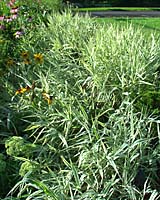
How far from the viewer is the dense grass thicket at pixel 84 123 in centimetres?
316

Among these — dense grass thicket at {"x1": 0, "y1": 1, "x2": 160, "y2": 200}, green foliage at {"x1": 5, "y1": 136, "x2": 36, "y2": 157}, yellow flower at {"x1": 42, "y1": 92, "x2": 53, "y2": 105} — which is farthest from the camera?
yellow flower at {"x1": 42, "y1": 92, "x2": 53, "y2": 105}

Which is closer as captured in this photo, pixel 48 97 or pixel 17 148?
pixel 17 148

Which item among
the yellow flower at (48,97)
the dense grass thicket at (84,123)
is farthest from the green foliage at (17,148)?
the yellow flower at (48,97)

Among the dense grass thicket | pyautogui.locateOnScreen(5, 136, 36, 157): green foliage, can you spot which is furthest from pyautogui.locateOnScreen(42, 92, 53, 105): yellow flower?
pyautogui.locateOnScreen(5, 136, 36, 157): green foliage

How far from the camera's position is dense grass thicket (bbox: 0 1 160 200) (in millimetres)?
3156

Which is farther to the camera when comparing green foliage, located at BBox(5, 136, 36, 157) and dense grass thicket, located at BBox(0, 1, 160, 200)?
green foliage, located at BBox(5, 136, 36, 157)

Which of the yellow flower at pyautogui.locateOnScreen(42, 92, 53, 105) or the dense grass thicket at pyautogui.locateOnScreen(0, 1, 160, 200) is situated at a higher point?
the yellow flower at pyautogui.locateOnScreen(42, 92, 53, 105)

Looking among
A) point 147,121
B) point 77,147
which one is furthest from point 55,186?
point 147,121

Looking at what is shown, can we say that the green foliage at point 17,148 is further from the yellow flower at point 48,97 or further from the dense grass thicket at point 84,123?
the yellow flower at point 48,97

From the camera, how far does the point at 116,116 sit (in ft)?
12.3

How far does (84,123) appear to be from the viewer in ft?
11.8

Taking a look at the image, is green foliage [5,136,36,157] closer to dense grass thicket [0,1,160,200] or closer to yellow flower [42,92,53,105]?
dense grass thicket [0,1,160,200]

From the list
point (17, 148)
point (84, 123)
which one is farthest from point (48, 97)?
point (17, 148)

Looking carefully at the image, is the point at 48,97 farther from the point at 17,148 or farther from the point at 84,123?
the point at 17,148
